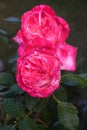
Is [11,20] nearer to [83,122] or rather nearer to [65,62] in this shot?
[65,62]

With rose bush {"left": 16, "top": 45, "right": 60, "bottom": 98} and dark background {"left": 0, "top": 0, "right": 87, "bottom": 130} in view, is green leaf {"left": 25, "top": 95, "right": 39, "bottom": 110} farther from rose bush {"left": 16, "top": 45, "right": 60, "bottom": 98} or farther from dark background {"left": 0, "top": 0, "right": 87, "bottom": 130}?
dark background {"left": 0, "top": 0, "right": 87, "bottom": 130}

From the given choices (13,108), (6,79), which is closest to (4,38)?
(6,79)

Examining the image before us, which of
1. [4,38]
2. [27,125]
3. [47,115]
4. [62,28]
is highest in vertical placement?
[62,28]

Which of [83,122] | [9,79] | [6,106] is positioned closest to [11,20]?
[9,79]

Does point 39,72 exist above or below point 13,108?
above

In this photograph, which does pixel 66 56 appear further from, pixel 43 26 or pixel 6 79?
pixel 6 79

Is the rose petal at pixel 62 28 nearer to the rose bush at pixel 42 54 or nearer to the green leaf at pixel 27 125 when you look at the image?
the rose bush at pixel 42 54
